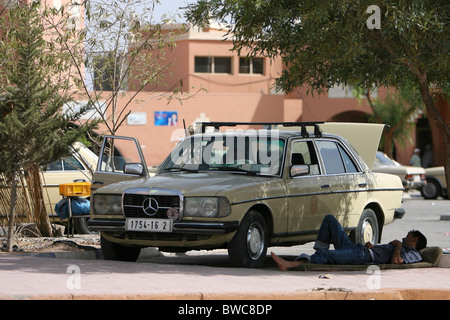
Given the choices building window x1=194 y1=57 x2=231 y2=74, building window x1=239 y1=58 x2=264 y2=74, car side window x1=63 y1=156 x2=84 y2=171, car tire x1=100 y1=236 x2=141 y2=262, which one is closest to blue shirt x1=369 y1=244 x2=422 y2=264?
car tire x1=100 y1=236 x2=141 y2=262

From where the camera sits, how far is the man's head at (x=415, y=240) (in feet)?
35.8

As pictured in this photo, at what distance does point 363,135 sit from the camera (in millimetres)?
14078

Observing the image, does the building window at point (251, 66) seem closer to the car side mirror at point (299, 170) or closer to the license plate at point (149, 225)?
the car side mirror at point (299, 170)

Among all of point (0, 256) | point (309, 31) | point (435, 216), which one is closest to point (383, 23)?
point (309, 31)

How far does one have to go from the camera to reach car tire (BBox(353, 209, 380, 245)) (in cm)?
1221

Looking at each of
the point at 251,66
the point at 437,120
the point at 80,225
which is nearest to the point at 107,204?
the point at 437,120

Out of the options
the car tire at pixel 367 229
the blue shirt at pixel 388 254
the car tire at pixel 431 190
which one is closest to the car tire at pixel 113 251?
the blue shirt at pixel 388 254

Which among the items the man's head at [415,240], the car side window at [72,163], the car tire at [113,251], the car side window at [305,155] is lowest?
the car tire at [113,251]

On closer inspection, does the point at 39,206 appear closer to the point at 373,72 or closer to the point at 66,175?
the point at 66,175

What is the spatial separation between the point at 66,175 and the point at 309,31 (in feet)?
21.2

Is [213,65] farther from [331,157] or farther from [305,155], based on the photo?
[305,155]

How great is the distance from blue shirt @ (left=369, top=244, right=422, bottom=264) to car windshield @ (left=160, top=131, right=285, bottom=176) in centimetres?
152

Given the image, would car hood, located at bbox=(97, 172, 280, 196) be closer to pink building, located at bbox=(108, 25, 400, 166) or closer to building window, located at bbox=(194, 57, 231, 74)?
pink building, located at bbox=(108, 25, 400, 166)

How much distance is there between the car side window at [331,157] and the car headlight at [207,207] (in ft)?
7.65
